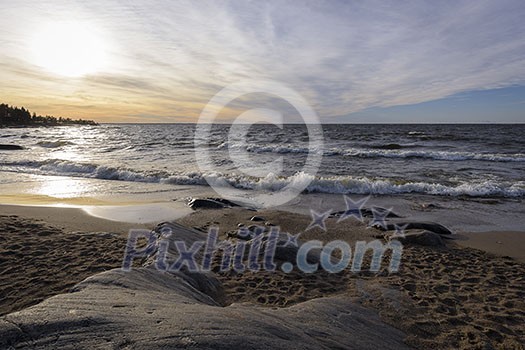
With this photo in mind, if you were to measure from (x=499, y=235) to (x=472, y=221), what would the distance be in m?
1.17

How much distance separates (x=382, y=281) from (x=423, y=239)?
93.5 inches

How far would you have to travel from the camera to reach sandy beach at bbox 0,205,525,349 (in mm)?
3830

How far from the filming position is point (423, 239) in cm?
677

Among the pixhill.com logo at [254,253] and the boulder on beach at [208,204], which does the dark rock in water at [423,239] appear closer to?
the pixhill.com logo at [254,253]

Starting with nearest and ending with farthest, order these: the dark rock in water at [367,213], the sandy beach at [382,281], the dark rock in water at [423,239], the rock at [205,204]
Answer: the sandy beach at [382,281]
the dark rock in water at [423,239]
the dark rock in water at [367,213]
the rock at [205,204]

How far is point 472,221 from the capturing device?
8.69 m

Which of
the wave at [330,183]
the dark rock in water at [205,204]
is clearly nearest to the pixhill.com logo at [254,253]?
the dark rock in water at [205,204]

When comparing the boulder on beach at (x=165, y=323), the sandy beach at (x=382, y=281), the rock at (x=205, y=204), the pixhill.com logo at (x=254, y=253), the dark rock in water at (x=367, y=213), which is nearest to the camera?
the boulder on beach at (x=165, y=323)

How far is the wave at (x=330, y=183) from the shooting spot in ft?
38.8

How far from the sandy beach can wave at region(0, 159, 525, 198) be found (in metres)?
4.87

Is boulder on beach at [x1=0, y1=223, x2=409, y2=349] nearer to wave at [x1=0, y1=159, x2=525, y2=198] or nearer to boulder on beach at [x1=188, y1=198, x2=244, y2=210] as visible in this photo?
boulder on beach at [x1=188, y1=198, x2=244, y2=210]

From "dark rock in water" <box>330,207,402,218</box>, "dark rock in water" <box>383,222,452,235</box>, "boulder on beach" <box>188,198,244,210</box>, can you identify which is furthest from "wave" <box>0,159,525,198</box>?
"dark rock in water" <box>383,222,452,235</box>

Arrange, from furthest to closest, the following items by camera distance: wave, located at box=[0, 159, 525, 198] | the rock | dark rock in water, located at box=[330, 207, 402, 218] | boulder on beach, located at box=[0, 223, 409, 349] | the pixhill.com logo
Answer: wave, located at box=[0, 159, 525, 198] < the rock < dark rock in water, located at box=[330, 207, 402, 218] < the pixhill.com logo < boulder on beach, located at box=[0, 223, 409, 349]

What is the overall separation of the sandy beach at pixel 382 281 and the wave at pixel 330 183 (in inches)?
192
